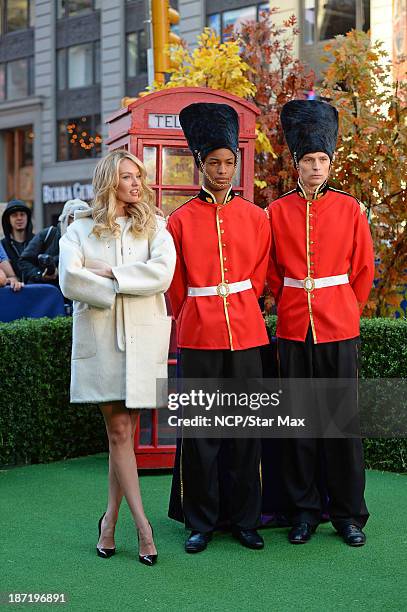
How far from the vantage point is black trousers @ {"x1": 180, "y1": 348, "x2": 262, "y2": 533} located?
496 cm

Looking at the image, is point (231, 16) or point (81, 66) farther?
point (81, 66)

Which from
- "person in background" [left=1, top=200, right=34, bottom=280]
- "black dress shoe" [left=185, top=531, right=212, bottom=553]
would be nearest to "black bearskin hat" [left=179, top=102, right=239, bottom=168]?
"black dress shoe" [left=185, top=531, right=212, bottom=553]

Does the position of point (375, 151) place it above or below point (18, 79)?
below

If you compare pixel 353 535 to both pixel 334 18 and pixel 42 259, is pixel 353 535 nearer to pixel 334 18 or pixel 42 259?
pixel 42 259

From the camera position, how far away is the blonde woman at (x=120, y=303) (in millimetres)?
4539

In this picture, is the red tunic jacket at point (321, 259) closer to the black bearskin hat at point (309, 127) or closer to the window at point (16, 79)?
the black bearskin hat at point (309, 127)

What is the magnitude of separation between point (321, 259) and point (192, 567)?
5.35 feet

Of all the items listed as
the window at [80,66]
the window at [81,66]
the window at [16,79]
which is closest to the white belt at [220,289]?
the window at [80,66]

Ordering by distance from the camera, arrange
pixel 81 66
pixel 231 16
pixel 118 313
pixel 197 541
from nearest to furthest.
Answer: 1. pixel 118 313
2. pixel 197 541
3. pixel 231 16
4. pixel 81 66

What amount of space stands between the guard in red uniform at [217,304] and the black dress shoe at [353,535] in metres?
0.43

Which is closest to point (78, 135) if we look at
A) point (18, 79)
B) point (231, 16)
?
point (18, 79)

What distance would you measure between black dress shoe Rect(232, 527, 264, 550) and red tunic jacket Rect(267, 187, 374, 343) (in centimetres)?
100

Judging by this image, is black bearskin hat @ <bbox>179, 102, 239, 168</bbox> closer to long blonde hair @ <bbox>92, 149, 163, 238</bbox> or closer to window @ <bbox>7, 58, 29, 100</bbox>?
long blonde hair @ <bbox>92, 149, 163, 238</bbox>

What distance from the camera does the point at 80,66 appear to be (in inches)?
1204
